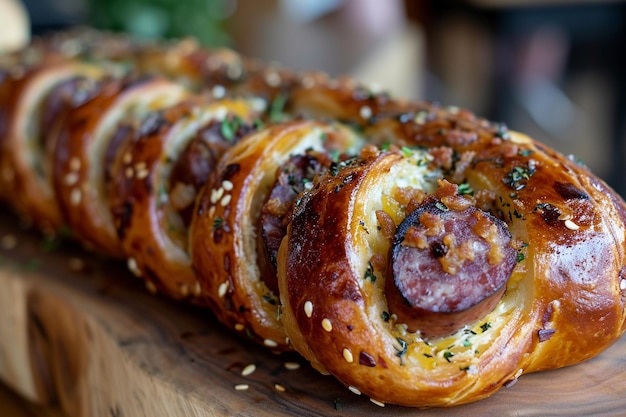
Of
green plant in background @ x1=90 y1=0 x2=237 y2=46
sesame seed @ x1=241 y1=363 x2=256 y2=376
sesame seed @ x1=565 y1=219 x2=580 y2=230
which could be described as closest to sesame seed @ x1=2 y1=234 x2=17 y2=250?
sesame seed @ x1=241 y1=363 x2=256 y2=376

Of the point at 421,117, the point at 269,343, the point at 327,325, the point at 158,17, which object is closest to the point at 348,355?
the point at 327,325

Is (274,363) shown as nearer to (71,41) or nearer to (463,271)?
(463,271)

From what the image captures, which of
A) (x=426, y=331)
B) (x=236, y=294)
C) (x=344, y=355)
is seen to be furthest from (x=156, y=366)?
(x=426, y=331)

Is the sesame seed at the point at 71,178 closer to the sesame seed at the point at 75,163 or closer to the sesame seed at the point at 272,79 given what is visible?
the sesame seed at the point at 75,163

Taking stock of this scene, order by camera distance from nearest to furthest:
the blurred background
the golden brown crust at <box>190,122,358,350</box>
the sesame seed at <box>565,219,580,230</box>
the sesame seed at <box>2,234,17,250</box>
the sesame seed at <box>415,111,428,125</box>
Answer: the sesame seed at <box>565,219,580,230</box>, the golden brown crust at <box>190,122,358,350</box>, the sesame seed at <box>415,111,428,125</box>, the sesame seed at <box>2,234,17,250</box>, the blurred background

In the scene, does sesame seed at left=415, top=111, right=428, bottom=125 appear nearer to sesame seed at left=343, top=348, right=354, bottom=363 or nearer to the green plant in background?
sesame seed at left=343, top=348, right=354, bottom=363

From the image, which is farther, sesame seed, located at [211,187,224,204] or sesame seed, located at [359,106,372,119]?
sesame seed, located at [359,106,372,119]

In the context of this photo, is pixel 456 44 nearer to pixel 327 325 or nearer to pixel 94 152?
pixel 94 152
